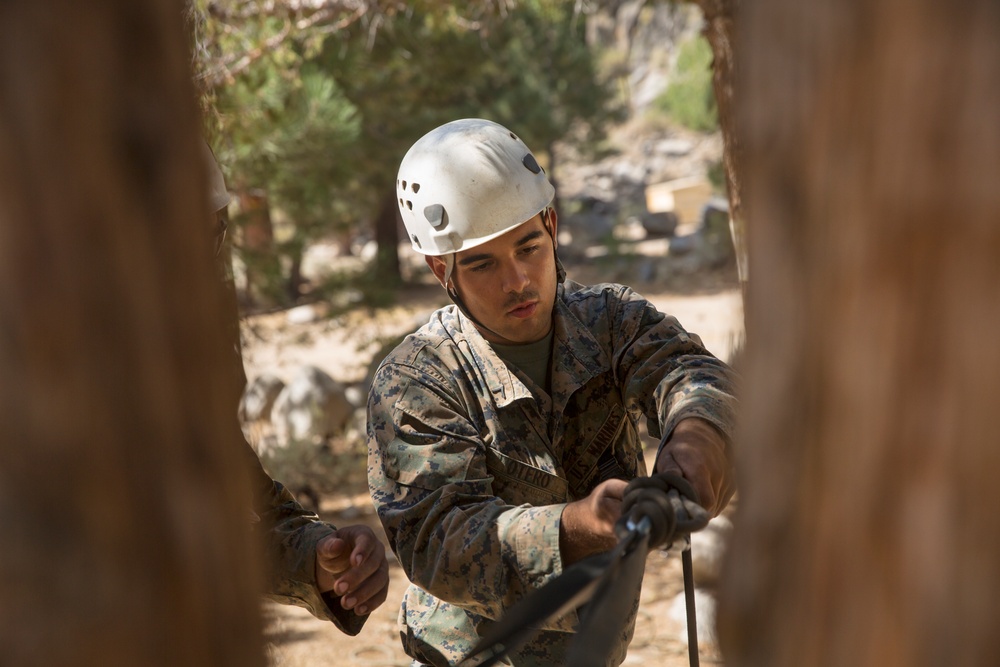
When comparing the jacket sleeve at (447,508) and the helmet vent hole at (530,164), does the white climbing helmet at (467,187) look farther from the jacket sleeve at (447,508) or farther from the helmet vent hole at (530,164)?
the jacket sleeve at (447,508)

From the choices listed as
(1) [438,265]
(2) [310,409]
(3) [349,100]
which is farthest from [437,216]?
(3) [349,100]

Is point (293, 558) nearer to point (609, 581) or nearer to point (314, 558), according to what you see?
point (314, 558)

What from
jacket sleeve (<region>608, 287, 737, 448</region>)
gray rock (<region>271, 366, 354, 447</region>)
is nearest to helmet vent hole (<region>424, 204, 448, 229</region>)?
jacket sleeve (<region>608, 287, 737, 448</region>)

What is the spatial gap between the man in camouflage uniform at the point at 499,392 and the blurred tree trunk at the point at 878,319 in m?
1.05

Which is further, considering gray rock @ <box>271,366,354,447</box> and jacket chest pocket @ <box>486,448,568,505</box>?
gray rock @ <box>271,366,354,447</box>

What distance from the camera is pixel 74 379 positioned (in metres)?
1.04

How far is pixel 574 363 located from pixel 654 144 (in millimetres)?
32576

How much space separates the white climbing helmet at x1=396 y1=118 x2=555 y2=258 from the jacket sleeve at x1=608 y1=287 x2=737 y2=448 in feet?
1.33

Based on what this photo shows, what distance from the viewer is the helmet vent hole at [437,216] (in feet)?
8.86

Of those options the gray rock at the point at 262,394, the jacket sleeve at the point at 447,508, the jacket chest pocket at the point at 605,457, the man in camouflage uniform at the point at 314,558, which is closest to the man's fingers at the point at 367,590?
the man in camouflage uniform at the point at 314,558

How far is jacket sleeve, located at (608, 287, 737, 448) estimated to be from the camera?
2.30 m

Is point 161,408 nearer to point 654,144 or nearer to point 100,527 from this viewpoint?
point 100,527

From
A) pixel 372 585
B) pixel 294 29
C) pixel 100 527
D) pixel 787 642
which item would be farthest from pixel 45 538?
pixel 294 29

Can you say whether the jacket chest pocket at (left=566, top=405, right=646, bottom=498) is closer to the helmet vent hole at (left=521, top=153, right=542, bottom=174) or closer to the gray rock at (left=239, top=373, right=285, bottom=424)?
the helmet vent hole at (left=521, top=153, right=542, bottom=174)
